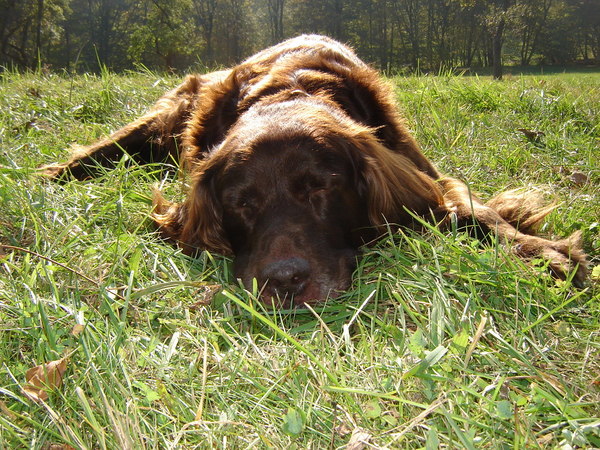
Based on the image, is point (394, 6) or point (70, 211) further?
point (394, 6)

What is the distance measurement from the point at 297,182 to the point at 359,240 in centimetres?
45

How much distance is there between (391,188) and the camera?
9.08 feet

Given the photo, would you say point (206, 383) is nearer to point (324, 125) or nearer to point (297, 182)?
point (297, 182)

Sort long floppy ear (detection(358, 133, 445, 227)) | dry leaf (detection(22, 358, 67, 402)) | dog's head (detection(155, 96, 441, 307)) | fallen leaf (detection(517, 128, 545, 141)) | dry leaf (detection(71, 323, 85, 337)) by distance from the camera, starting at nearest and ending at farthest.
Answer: dry leaf (detection(22, 358, 67, 402)), dry leaf (detection(71, 323, 85, 337)), dog's head (detection(155, 96, 441, 307)), long floppy ear (detection(358, 133, 445, 227)), fallen leaf (detection(517, 128, 545, 141))

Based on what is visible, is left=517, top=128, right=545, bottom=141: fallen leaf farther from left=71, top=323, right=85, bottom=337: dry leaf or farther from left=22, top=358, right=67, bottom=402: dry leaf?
left=22, top=358, right=67, bottom=402: dry leaf

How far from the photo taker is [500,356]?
1.53 metres

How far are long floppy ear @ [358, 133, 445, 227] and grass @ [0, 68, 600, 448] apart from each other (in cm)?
32

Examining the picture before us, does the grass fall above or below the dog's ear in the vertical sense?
below

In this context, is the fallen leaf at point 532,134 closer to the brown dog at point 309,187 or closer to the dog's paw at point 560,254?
the brown dog at point 309,187

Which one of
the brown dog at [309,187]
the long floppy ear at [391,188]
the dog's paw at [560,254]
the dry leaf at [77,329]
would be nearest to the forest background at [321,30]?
the brown dog at [309,187]

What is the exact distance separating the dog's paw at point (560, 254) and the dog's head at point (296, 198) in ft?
1.75

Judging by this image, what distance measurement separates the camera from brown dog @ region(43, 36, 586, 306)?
2270 mm

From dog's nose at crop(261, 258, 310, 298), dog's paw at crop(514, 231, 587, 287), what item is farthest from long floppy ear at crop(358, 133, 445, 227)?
dog's nose at crop(261, 258, 310, 298)

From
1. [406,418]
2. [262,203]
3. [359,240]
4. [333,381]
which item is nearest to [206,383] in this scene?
[333,381]
